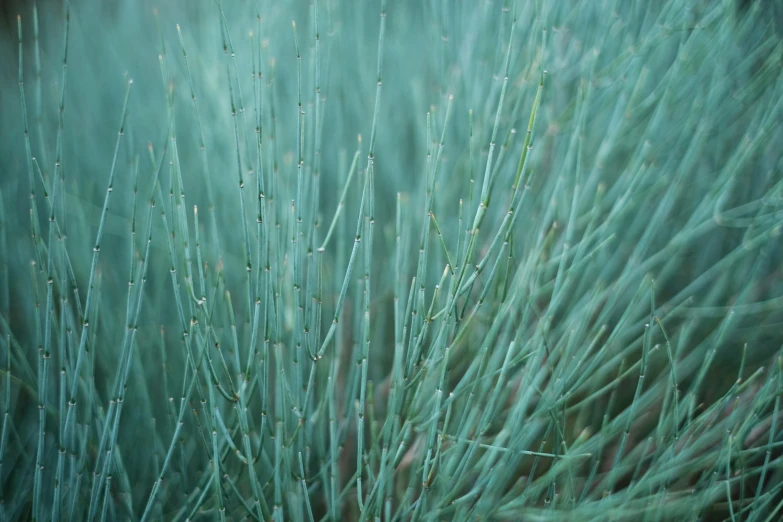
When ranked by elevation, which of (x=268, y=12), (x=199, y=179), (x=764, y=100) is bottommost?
(x=199, y=179)

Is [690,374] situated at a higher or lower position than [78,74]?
lower

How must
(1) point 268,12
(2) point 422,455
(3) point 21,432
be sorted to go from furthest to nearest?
(1) point 268,12
(3) point 21,432
(2) point 422,455

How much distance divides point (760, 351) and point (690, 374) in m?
0.12

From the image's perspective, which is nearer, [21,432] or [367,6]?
[21,432]

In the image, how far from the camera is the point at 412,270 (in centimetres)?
100

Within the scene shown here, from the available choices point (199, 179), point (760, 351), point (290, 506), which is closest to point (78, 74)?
point (199, 179)

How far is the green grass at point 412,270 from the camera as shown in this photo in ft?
2.30

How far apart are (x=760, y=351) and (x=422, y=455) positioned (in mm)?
593

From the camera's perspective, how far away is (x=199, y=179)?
108 centimetres

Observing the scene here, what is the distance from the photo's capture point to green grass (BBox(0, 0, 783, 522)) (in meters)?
0.70

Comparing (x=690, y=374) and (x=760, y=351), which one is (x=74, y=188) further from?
(x=760, y=351)

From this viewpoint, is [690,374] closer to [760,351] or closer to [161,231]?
[760,351]

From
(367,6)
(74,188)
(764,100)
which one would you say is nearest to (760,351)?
(764,100)

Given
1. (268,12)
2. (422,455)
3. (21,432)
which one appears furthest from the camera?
(268,12)
